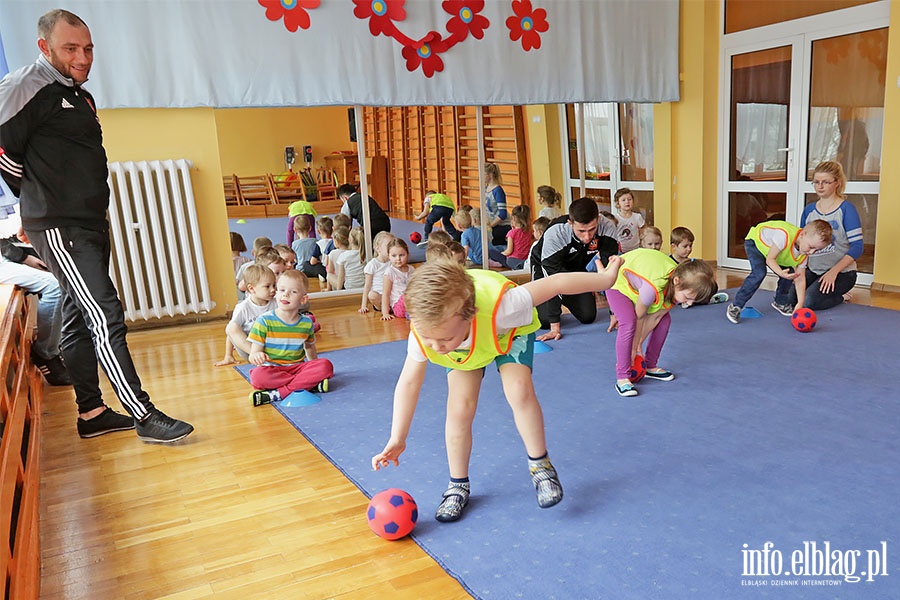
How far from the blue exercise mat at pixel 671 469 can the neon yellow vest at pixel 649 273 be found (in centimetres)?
45

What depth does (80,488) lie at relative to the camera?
291 cm

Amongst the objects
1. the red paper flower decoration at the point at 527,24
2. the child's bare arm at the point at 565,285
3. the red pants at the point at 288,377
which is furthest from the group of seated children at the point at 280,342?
the red paper flower decoration at the point at 527,24

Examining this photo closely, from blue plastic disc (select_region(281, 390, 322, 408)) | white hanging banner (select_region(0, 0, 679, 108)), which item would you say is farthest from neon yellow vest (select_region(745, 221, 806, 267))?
blue plastic disc (select_region(281, 390, 322, 408))

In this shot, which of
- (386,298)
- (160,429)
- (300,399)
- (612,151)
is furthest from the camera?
(612,151)

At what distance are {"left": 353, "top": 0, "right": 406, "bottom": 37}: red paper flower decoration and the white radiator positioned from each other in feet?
5.86

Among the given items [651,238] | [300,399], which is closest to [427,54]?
[651,238]

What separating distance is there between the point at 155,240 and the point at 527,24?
3.55m

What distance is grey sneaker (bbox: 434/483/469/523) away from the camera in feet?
8.09

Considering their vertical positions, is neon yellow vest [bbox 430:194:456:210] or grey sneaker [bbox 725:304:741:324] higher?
neon yellow vest [bbox 430:194:456:210]

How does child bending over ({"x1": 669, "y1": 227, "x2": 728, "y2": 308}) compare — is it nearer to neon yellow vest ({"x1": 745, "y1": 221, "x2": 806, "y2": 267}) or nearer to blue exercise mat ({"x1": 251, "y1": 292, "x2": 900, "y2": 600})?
neon yellow vest ({"x1": 745, "y1": 221, "x2": 806, "y2": 267})

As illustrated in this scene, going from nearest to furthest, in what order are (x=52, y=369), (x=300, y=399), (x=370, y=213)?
(x=300, y=399) → (x=52, y=369) → (x=370, y=213)

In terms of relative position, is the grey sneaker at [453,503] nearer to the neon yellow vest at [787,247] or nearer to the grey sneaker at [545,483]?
the grey sneaker at [545,483]

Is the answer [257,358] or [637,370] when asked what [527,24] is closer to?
[637,370]

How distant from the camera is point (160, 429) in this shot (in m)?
3.33
